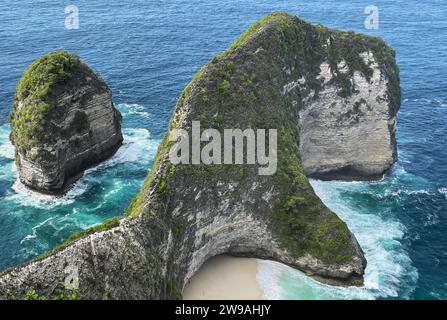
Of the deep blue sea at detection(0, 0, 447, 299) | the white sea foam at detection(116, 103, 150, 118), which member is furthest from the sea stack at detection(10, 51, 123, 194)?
the white sea foam at detection(116, 103, 150, 118)

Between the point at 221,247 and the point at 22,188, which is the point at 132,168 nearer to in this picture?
the point at 22,188

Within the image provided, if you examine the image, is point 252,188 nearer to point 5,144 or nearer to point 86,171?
point 86,171

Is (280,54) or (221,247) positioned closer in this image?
(221,247)

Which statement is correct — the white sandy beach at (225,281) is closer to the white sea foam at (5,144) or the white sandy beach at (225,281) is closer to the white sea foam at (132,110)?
the white sea foam at (5,144)

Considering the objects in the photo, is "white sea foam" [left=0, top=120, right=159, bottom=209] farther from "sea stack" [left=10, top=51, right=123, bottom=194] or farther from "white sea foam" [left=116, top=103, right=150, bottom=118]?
"white sea foam" [left=116, top=103, right=150, bottom=118]
